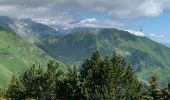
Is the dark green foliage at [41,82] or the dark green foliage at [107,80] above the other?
the dark green foliage at [107,80]

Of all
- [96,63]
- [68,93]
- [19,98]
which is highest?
[96,63]

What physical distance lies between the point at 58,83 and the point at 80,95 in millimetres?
6705

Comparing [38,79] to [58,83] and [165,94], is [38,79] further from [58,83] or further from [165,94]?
[165,94]

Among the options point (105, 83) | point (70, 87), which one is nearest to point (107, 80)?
point (105, 83)

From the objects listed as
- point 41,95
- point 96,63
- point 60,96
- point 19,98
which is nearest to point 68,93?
point 60,96

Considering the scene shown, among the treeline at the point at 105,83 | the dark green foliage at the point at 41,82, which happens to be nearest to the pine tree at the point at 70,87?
the treeline at the point at 105,83

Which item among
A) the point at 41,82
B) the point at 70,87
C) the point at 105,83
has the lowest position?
the point at 41,82

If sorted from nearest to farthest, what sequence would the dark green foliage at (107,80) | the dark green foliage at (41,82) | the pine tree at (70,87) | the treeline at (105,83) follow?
the dark green foliage at (107,80), the treeline at (105,83), the pine tree at (70,87), the dark green foliage at (41,82)

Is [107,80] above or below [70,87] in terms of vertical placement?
above

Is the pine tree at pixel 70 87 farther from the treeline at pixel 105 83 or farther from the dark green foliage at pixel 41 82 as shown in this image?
the dark green foliage at pixel 41 82

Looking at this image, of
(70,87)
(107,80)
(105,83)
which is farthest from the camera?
(70,87)

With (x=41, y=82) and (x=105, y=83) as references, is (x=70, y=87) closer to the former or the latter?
(x=105, y=83)

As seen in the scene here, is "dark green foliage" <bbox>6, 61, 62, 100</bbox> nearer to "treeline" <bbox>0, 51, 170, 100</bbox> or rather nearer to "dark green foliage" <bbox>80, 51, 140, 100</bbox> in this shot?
"treeline" <bbox>0, 51, 170, 100</bbox>

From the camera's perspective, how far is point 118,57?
72750 millimetres
